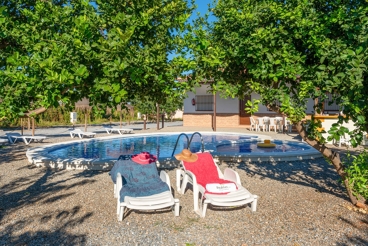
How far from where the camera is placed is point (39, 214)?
5.20 metres

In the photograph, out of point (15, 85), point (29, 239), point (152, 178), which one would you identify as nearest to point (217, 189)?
point (152, 178)

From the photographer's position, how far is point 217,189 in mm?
5379

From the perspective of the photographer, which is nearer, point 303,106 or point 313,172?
point 303,106

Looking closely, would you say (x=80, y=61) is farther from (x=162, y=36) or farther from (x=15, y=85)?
(x=162, y=36)

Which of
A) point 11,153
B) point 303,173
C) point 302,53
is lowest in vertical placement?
point 303,173

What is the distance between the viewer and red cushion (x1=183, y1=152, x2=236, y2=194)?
622cm

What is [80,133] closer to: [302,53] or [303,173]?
[303,173]

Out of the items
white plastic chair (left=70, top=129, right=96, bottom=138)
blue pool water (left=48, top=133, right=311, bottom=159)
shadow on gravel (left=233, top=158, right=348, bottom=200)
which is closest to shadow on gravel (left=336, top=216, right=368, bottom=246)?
shadow on gravel (left=233, top=158, right=348, bottom=200)

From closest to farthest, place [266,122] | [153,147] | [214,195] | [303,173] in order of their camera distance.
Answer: [214,195] < [303,173] < [153,147] < [266,122]

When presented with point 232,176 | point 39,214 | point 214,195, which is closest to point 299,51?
point 232,176

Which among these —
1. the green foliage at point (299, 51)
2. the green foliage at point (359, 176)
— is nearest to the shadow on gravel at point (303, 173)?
the green foliage at point (359, 176)

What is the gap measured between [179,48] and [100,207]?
10.9 feet

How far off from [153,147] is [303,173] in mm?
8445

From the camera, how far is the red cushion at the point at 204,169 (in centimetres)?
622
